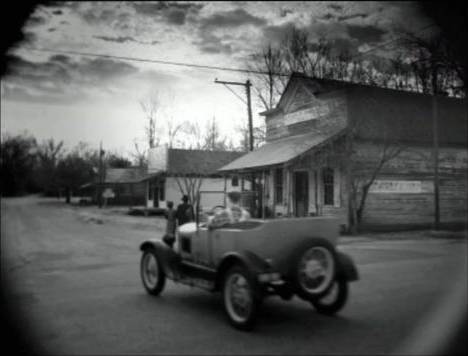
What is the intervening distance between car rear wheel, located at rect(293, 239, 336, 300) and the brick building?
25.3 ft

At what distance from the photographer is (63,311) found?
215 inches

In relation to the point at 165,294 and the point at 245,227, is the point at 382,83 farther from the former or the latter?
the point at 165,294

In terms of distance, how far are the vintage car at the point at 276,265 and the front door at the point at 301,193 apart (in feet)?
43.6

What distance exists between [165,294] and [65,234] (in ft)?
40.5

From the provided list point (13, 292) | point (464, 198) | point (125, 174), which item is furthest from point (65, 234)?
point (125, 174)

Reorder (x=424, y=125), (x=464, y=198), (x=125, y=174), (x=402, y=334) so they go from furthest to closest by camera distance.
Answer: (x=125, y=174)
(x=464, y=198)
(x=424, y=125)
(x=402, y=334)

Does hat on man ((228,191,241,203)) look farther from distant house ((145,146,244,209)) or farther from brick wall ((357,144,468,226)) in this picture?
distant house ((145,146,244,209))

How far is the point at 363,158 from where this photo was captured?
1702cm

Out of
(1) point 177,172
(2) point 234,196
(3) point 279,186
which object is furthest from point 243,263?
(1) point 177,172

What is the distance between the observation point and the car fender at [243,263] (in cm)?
456

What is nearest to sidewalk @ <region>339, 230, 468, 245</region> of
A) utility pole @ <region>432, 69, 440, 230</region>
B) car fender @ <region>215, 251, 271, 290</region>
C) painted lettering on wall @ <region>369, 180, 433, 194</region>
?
utility pole @ <region>432, 69, 440, 230</region>

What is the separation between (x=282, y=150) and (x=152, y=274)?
12.7 m

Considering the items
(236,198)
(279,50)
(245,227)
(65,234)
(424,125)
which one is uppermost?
(279,50)

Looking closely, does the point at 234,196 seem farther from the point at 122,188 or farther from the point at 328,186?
the point at 122,188
